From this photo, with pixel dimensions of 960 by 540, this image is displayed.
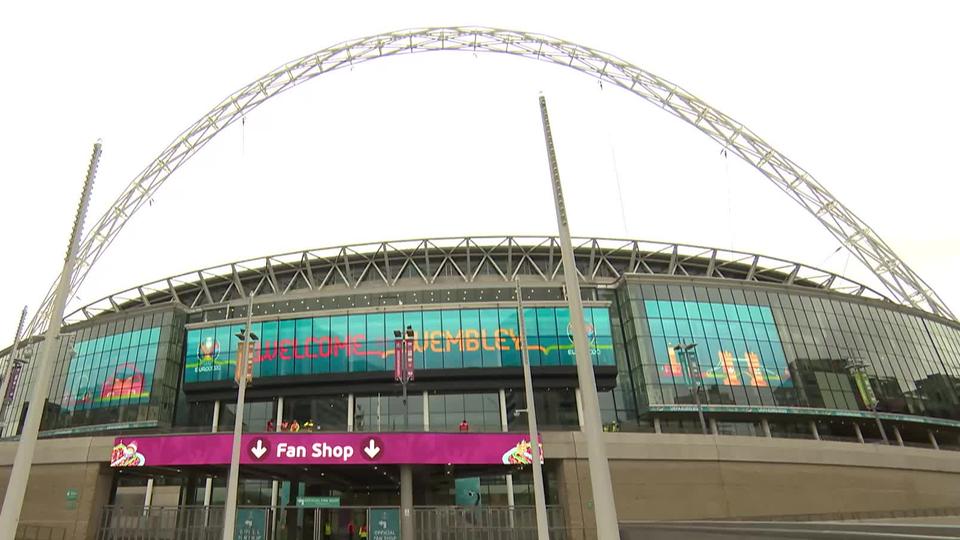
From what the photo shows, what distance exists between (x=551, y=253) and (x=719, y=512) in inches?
1172

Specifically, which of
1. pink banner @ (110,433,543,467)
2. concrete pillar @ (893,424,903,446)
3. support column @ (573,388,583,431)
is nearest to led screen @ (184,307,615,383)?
support column @ (573,388,583,431)

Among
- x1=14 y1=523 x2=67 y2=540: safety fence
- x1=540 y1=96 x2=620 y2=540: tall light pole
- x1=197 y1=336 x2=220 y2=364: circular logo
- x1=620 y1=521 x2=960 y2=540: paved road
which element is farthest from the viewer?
x1=197 y1=336 x2=220 y2=364: circular logo

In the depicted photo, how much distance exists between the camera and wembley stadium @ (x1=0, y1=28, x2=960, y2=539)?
Result: 3158 cm

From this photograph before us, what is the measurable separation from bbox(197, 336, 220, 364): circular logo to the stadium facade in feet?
0.55

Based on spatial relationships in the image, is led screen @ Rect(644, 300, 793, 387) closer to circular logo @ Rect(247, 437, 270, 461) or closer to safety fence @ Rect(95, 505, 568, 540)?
safety fence @ Rect(95, 505, 568, 540)

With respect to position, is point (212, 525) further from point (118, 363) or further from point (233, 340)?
point (118, 363)

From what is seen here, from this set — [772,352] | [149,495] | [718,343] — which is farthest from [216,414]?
[772,352]

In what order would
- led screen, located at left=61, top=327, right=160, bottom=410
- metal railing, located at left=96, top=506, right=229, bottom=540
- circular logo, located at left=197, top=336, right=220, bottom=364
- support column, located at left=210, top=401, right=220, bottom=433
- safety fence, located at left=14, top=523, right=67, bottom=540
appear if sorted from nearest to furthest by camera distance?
metal railing, located at left=96, top=506, right=229, bottom=540 < safety fence, located at left=14, top=523, right=67, bottom=540 < led screen, located at left=61, top=327, right=160, bottom=410 < support column, located at left=210, top=401, right=220, bottom=433 < circular logo, located at left=197, top=336, right=220, bottom=364

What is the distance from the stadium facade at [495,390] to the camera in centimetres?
3222

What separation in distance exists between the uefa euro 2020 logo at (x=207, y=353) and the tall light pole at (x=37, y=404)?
112 feet

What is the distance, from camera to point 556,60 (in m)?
44.7

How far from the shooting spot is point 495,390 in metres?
47.4

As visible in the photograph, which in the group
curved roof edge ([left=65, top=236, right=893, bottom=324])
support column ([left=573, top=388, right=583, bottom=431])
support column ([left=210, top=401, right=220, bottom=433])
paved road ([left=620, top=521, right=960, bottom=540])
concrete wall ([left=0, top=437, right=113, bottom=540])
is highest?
curved roof edge ([left=65, top=236, right=893, bottom=324])

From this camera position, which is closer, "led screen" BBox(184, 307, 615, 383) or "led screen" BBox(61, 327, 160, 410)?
"led screen" BBox(184, 307, 615, 383)
